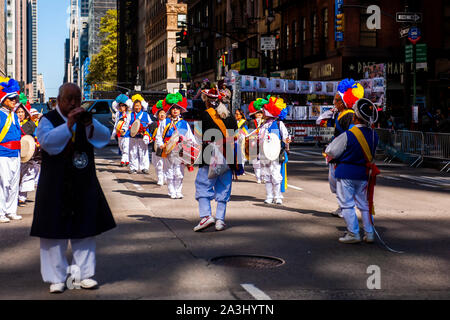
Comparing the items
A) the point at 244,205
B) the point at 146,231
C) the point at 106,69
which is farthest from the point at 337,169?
the point at 106,69

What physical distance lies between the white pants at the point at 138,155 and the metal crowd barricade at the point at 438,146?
8.84m

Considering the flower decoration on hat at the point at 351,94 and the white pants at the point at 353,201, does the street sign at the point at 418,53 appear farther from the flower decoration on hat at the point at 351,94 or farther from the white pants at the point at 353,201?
the white pants at the point at 353,201

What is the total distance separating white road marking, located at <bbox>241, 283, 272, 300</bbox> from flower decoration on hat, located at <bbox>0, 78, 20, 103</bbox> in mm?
5687

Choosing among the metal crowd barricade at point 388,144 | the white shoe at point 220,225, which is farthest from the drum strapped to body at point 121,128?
the white shoe at point 220,225

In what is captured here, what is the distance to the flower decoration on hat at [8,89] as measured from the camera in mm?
10504

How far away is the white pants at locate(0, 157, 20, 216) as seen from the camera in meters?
10.4

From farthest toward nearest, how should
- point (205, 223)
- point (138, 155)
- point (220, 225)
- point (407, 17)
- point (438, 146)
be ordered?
point (407, 17) < point (438, 146) < point (138, 155) < point (220, 225) < point (205, 223)

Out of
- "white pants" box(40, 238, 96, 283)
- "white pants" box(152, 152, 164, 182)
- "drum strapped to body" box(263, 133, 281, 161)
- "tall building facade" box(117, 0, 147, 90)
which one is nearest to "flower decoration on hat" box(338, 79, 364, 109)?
"drum strapped to body" box(263, 133, 281, 161)

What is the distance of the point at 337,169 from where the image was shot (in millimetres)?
9078

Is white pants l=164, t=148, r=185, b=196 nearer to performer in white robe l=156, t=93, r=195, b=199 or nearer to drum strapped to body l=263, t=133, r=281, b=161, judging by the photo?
performer in white robe l=156, t=93, r=195, b=199

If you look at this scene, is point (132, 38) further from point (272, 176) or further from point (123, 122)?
point (272, 176)

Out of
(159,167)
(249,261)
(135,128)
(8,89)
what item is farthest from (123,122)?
(249,261)

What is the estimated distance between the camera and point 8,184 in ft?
34.5

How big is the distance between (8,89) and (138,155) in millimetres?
9342
